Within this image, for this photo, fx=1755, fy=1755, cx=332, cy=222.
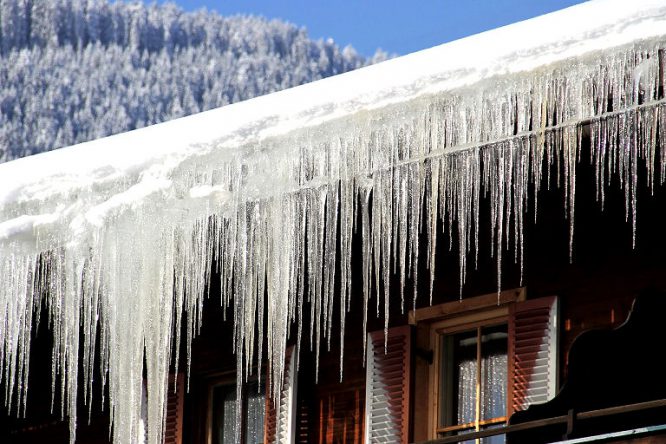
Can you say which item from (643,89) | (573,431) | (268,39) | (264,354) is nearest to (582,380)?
(573,431)

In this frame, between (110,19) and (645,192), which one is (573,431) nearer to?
(645,192)

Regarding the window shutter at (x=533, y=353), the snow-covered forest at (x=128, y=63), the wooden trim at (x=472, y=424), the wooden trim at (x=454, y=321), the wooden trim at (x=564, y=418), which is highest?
the snow-covered forest at (x=128, y=63)

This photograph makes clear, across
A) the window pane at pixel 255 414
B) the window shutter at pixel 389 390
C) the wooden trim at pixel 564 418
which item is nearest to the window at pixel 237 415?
the window pane at pixel 255 414

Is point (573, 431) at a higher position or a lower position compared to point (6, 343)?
lower

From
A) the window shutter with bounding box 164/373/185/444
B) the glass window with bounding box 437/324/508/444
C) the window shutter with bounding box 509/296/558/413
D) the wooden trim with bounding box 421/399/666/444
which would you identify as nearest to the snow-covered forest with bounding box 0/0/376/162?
the window shutter with bounding box 164/373/185/444

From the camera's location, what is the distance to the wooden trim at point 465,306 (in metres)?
10.8

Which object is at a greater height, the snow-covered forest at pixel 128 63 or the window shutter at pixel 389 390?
the snow-covered forest at pixel 128 63

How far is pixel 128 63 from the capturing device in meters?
122

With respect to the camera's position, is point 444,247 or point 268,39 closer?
point 444,247

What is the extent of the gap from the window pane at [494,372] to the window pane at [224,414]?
95.5 inches

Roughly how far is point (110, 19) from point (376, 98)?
120942mm

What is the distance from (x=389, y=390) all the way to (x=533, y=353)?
3.93ft

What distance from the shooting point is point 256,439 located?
1254 centimetres

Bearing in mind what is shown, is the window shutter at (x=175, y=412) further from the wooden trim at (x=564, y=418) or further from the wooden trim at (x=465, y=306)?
the wooden trim at (x=564, y=418)
